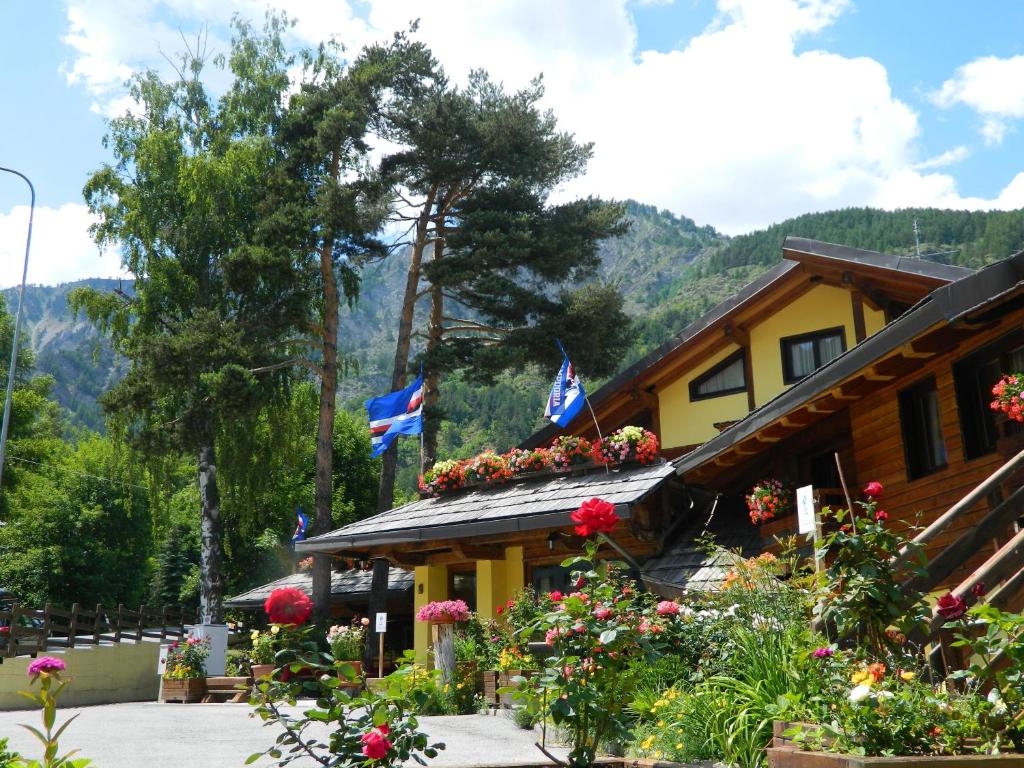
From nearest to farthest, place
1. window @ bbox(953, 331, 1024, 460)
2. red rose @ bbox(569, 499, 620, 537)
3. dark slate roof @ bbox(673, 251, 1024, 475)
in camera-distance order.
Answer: red rose @ bbox(569, 499, 620, 537) < dark slate roof @ bbox(673, 251, 1024, 475) < window @ bbox(953, 331, 1024, 460)

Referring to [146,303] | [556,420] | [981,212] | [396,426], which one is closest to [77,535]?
[146,303]

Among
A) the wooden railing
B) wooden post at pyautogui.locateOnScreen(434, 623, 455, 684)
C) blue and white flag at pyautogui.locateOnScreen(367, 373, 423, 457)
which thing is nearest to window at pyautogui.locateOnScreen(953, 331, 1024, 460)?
wooden post at pyautogui.locateOnScreen(434, 623, 455, 684)

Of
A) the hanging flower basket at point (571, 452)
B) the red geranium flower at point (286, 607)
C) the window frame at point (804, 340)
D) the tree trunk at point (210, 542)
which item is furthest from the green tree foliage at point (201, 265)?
the red geranium flower at point (286, 607)

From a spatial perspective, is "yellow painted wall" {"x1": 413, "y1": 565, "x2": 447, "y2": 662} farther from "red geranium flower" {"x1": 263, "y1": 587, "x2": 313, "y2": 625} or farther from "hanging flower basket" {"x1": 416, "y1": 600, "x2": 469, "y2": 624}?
"red geranium flower" {"x1": 263, "y1": 587, "x2": 313, "y2": 625}

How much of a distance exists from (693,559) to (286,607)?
1047 cm

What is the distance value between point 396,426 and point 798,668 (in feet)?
45.2

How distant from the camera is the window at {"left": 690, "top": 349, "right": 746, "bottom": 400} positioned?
58.4ft

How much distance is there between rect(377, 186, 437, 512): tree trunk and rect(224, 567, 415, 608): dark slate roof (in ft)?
6.69

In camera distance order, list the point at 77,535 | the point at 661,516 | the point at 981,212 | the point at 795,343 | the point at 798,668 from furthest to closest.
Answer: the point at 981,212
the point at 77,535
the point at 795,343
the point at 661,516
the point at 798,668

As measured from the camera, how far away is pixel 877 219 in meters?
120

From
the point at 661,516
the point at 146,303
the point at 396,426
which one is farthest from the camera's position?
the point at 146,303

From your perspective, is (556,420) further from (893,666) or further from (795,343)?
(893,666)

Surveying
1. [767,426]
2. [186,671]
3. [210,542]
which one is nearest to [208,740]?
[767,426]

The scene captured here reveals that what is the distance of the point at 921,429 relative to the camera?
11805mm
